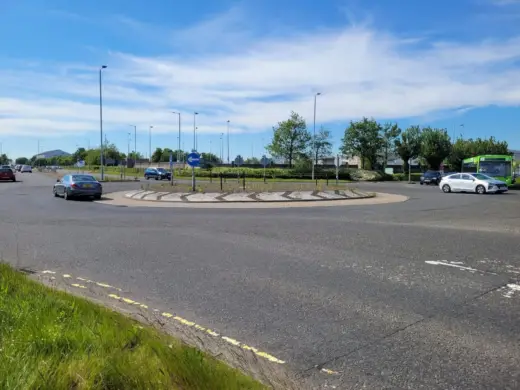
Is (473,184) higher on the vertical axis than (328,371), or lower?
higher

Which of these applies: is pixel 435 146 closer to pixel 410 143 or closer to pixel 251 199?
pixel 410 143

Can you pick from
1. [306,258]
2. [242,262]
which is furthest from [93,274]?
[306,258]

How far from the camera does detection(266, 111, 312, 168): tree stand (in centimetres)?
6838

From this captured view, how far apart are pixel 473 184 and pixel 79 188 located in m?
25.0

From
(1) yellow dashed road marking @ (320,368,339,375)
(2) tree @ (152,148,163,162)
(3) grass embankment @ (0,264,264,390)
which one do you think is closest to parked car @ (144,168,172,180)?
(3) grass embankment @ (0,264,264,390)

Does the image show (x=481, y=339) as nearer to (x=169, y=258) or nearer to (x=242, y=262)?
(x=242, y=262)

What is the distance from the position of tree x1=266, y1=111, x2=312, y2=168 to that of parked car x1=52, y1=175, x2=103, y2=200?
45.1 metres

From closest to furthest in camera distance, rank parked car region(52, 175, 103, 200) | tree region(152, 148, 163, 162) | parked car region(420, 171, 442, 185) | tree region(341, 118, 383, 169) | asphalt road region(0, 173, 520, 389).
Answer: asphalt road region(0, 173, 520, 389), parked car region(52, 175, 103, 200), parked car region(420, 171, 442, 185), tree region(341, 118, 383, 169), tree region(152, 148, 163, 162)

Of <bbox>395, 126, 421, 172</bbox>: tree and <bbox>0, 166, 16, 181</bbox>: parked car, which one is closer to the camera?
<bbox>0, 166, 16, 181</bbox>: parked car

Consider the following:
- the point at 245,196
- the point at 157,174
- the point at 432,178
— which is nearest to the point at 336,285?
the point at 245,196

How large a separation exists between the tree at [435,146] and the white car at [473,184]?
133 ft

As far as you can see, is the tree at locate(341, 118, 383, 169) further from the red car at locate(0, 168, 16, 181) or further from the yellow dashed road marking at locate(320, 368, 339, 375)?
the yellow dashed road marking at locate(320, 368, 339, 375)

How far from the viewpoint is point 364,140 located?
71250 mm

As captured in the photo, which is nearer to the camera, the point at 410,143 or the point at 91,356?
the point at 91,356
